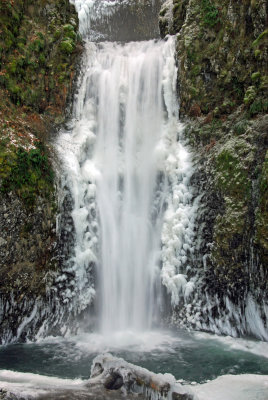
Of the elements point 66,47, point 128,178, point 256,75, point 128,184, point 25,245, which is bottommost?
point 25,245

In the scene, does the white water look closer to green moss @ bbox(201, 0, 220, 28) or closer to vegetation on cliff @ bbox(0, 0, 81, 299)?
vegetation on cliff @ bbox(0, 0, 81, 299)

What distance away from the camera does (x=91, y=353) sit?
7.27 m

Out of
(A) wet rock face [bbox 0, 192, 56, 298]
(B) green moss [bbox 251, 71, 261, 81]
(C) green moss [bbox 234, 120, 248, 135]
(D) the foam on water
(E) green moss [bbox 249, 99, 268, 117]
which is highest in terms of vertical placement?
(B) green moss [bbox 251, 71, 261, 81]

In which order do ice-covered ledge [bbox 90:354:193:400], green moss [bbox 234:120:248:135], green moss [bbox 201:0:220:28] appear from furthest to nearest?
1. green moss [bbox 201:0:220:28]
2. green moss [bbox 234:120:248:135]
3. ice-covered ledge [bbox 90:354:193:400]

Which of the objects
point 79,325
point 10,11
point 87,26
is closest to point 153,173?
point 79,325

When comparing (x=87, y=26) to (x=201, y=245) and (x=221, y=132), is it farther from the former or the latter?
(x=201, y=245)

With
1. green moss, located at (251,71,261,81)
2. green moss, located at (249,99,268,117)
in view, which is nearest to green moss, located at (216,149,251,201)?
green moss, located at (249,99,268,117)

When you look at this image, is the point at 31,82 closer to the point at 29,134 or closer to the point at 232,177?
the point at 29,134

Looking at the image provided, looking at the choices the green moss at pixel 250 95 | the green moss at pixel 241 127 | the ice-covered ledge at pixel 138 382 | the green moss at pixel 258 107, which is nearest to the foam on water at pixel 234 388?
the ice-covered ledge at pixel 138 382

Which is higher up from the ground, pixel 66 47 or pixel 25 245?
pixel 66 47

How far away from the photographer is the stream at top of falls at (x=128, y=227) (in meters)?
7.17

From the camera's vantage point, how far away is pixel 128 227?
9367 mm

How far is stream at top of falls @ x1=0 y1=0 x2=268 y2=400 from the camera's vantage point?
23.5 feet

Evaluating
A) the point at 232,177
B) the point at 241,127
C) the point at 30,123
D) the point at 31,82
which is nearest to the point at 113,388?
Answer: the point at 232,177
